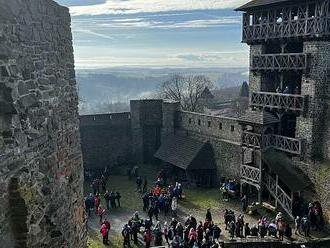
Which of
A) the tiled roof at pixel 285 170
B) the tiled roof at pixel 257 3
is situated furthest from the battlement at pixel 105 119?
the tiled roof at pixel 285 170

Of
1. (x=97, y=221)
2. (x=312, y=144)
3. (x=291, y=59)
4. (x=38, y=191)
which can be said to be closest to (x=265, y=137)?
(x=312, y=144)

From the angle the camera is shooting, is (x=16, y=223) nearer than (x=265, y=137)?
Yes

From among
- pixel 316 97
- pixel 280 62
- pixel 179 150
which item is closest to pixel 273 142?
pixel 316 97

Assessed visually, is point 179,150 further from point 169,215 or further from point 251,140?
point 169,215

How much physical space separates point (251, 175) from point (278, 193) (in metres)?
1.87

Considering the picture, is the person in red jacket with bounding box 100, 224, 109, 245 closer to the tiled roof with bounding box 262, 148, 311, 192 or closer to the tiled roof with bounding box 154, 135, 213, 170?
the tiled roof with bounding box 262, 148, 311, 192

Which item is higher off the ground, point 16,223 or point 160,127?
point 16,223

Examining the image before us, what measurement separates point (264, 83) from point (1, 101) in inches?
867

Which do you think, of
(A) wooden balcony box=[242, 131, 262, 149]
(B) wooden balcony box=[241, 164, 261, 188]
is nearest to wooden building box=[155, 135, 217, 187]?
(B) wooden balcony box=[241, 164, 261, 188]

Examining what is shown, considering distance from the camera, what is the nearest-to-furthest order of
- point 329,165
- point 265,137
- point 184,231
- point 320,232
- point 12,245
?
point 12,245, point 184,231, point 320,232, point 329,165, point 265,137

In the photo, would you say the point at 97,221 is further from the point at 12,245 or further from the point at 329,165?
the point at 12,245

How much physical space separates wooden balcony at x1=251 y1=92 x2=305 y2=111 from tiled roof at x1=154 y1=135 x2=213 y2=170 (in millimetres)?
4937

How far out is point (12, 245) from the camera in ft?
15.8

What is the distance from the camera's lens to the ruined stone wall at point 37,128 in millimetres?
4598
